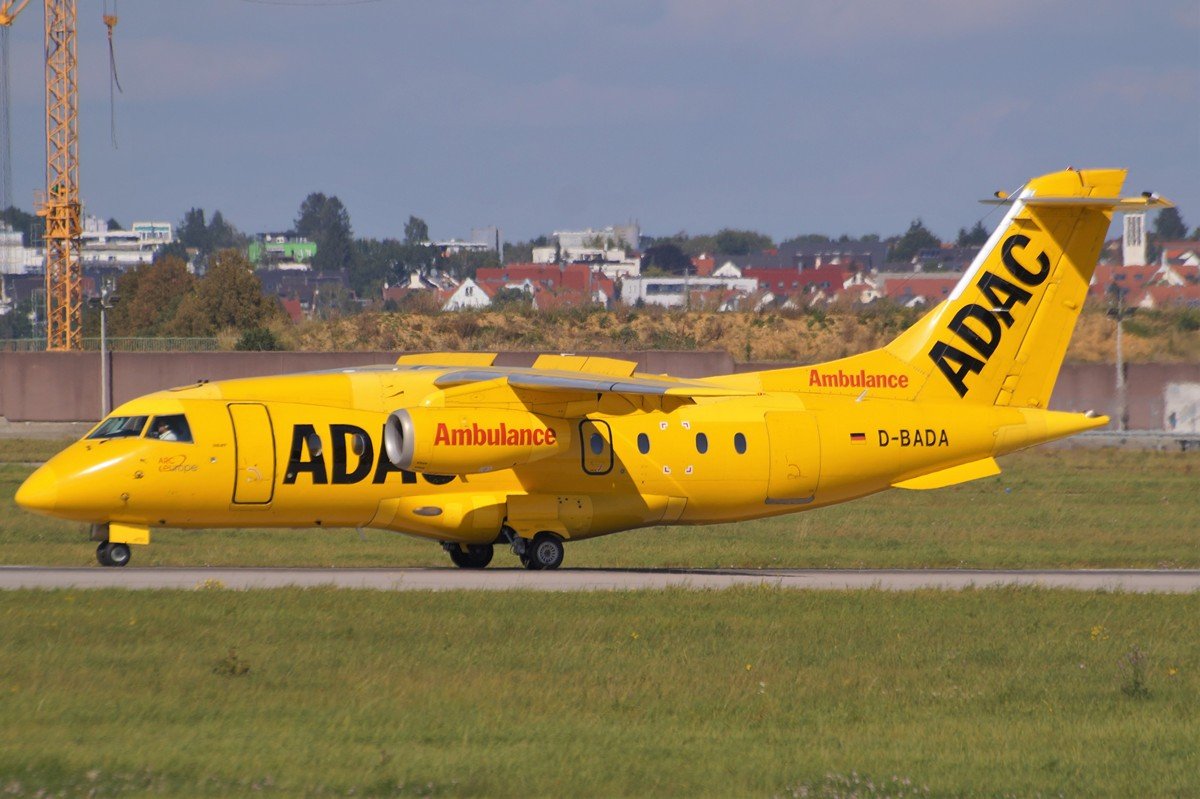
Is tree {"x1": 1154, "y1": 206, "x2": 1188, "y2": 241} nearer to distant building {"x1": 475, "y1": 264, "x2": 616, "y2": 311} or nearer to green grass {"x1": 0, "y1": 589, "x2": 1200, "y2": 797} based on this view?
distant building {"x1": 475, "y1": 264, "x2": 616, "y2": 311}

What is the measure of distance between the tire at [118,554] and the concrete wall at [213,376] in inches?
1372

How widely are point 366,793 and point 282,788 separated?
2.01ft

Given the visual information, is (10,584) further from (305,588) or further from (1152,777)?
(1152,777)

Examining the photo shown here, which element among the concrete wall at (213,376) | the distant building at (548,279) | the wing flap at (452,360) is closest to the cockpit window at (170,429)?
the wing flap at (452,360)

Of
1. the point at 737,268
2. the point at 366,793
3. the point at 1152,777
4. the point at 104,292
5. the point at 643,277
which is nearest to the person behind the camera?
the point at 366,793

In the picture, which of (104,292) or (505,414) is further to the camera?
(104,292)

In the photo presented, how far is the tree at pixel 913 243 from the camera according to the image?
507 ft

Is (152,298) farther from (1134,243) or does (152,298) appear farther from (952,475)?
(952,475)

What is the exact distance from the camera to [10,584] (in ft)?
67.4

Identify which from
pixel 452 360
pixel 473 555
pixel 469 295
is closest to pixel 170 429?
pixel 452 360

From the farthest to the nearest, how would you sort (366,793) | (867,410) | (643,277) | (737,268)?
(737,268), (643,277), (867,410), (366,793)

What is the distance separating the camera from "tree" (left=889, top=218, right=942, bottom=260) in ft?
507

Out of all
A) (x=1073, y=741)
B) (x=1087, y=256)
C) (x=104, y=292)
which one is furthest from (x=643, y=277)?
(x=1073, y=741)

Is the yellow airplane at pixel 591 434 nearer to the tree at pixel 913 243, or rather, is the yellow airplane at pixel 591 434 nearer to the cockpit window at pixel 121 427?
the cockpit window at pixel 121 427
